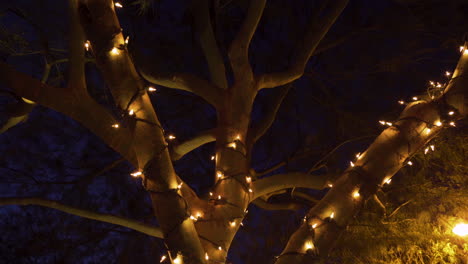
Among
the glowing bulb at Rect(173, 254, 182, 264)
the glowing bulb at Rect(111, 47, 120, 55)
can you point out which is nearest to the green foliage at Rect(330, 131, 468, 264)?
the glowing bulb at Rect(173, 254, 182, 264)

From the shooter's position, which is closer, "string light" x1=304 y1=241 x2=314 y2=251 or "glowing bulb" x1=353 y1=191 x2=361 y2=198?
"string light" x1=304 y1=241 x2=314 y2=251

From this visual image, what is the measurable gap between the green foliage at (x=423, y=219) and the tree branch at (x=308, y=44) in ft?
4.92

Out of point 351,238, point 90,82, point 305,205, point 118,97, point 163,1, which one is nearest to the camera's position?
point 118,97

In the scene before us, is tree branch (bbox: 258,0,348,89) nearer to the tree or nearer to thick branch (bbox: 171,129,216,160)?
the tree

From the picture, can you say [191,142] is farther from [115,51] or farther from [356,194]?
[356,194]

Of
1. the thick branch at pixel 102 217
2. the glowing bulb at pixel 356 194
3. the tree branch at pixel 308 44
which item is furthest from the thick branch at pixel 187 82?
the glowing bulb at pixel 356 194

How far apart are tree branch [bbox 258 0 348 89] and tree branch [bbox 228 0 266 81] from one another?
257 millimetres

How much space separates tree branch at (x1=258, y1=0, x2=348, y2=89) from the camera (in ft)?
9.85

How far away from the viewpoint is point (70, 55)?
7.52 ft

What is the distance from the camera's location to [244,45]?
273 cm

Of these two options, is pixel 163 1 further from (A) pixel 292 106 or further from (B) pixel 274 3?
(A) pixel 292 106

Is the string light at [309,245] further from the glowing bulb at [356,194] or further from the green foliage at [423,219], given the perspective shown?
the green foliage at [423,219]

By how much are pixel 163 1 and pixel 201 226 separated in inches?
154

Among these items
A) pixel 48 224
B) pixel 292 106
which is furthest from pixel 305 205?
pixel 48 224
